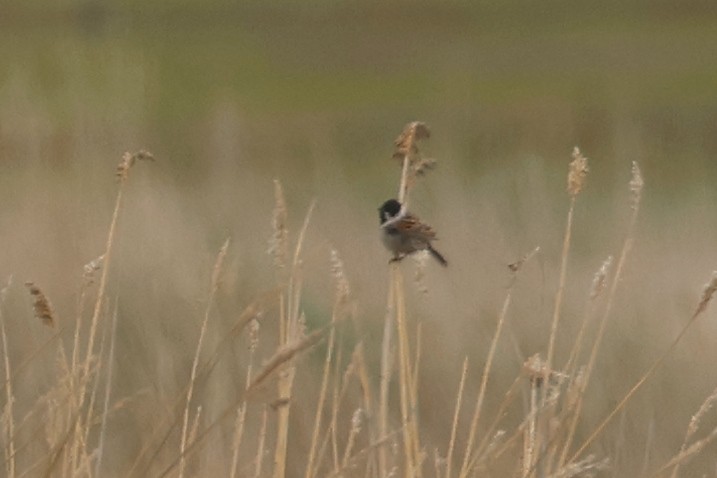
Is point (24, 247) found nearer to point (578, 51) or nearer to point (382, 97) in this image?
point (382, 97)

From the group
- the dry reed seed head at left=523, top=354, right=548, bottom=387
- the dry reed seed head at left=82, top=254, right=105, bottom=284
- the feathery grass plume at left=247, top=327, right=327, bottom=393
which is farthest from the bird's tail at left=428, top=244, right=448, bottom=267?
the feathery grass plume at left=247, top=327, right=327, bottom=393

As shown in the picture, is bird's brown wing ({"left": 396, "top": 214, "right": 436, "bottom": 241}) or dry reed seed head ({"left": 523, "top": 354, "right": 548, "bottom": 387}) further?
bird's brown wing ({"left": 396, "top": 214, "right": 436, "bottom": 241})

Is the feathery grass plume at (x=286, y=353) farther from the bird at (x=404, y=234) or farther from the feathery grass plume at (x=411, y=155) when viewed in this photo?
the bird at (x=404, y=234)

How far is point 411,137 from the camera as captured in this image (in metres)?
2.92

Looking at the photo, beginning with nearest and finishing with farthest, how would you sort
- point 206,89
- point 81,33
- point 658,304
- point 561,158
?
1. point 658,304
2. point 561,158
3. point 206,89
4. point 81,33

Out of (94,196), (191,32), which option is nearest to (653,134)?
(94,196)

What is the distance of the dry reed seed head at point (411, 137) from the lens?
2.89 metres

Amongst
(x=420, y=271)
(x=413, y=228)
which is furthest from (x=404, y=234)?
(x=420, y=271)

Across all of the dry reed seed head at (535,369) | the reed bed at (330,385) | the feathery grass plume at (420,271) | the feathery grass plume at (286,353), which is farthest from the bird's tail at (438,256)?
the feathery grass plume at (286,353)

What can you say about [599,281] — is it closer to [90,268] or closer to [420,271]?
[420,271]

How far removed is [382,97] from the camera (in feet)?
81.0

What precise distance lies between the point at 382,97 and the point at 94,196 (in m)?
18.4

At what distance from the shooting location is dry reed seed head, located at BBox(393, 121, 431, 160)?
289 centimetres

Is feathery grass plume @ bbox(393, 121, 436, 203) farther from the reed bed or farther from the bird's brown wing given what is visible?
the bird's brown wing
